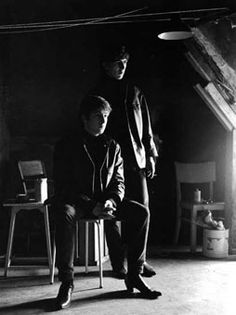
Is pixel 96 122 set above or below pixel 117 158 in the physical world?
above

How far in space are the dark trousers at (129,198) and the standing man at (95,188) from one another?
26 centimetres

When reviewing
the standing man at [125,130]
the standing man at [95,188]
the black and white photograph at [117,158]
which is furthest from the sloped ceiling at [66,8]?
the standing man at [95,188]

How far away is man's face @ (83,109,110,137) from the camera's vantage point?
3670 millimetres

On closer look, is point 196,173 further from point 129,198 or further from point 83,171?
point 83,171

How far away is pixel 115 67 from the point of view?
3.96m

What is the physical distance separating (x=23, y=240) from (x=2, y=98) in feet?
5.56

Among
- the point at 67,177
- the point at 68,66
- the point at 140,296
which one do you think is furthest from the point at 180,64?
the point at 140,296

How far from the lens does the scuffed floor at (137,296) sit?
10.9 feet

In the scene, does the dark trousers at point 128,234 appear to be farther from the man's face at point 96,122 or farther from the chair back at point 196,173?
the chair back at point 196,173

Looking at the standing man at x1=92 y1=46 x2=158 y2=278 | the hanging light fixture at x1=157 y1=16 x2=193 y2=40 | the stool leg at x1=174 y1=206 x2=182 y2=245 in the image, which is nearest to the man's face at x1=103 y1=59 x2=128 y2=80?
the standing man at x1=92 y1=46 x2=158 y2=278

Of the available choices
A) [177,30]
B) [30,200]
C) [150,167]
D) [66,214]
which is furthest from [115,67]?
[30,200]

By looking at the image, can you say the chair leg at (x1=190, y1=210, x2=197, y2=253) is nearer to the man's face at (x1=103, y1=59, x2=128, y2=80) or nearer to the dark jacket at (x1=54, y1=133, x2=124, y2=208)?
the dark jacket at (x1=54, y1=133, x2=124, y2=208)

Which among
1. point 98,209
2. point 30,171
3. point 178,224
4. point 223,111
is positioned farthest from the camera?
point 178,224

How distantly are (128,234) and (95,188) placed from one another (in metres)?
0.46
